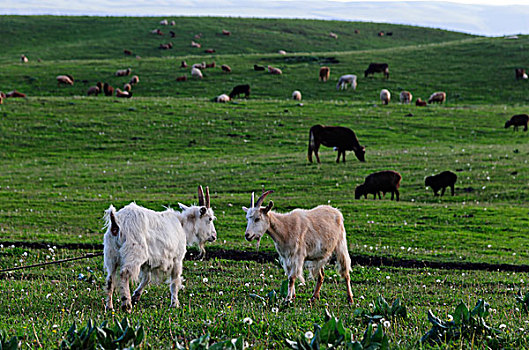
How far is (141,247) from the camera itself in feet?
30.6

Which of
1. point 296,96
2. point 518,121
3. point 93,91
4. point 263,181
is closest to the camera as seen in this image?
point 263,181

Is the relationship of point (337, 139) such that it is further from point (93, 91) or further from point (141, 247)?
point (93, 91)

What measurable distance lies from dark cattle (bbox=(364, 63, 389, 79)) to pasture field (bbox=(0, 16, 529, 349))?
1155 millimetres

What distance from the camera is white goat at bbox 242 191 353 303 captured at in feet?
35.1

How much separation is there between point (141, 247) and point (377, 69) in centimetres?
5938

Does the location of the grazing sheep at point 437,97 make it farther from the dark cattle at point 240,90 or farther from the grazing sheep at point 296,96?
the dark cattle at point 240,90

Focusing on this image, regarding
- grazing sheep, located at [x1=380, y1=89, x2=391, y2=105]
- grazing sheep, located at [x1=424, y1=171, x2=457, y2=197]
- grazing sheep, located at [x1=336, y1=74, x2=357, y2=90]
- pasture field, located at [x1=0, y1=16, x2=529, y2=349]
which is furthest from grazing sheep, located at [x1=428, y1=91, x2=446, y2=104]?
grazing sheep, located at [x1=424, y1=171, x2=457, y2=197]

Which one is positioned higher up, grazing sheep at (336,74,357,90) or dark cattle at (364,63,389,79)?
dark cattle at (364,63,389,79)

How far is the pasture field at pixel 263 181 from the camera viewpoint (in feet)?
30.3

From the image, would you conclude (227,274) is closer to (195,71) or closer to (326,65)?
(195,71)

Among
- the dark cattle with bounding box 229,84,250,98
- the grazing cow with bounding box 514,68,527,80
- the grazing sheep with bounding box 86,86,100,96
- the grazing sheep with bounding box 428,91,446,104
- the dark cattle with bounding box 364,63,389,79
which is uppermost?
the grazing cow with bounding box 514,68,527,80

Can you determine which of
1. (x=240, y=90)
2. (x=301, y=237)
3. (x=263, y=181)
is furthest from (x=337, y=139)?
(x=240, y=90)

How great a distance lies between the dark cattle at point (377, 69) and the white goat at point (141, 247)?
56.9 metres

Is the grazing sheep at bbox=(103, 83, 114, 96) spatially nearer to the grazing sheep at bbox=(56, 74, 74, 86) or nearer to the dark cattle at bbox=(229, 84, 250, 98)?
the grazing sheep at bbox=(56, 74, 74, 86)
